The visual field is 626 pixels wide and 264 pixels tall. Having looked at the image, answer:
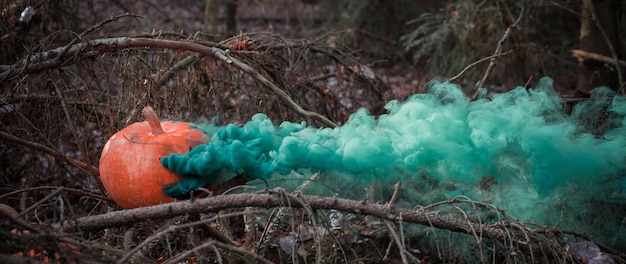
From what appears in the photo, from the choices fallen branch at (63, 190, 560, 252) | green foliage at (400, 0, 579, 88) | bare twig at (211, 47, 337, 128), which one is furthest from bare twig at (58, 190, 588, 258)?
green foliage at (400, 0, 579, 88)

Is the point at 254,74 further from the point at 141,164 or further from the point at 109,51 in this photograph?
the point at 141,164

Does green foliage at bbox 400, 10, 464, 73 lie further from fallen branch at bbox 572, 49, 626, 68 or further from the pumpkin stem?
the pumpkin stem

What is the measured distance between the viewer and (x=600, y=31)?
5.08 metres

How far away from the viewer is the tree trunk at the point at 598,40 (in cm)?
499

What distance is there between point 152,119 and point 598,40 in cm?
399

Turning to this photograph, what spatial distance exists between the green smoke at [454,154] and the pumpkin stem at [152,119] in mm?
252

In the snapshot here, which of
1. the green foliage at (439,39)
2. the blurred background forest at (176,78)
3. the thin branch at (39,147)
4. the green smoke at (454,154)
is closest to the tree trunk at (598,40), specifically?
the blurred background forest at (176,78)

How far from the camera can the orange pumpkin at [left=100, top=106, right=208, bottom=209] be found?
8.65ft

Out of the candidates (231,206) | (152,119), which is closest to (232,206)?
(231,206)

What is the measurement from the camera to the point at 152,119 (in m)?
2.78

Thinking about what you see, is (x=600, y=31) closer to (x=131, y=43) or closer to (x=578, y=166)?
(x=578, y=166)

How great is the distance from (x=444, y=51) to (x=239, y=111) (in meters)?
3.00

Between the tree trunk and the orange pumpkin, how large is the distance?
144 inches

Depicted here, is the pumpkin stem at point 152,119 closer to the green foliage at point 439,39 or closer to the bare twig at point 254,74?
the bare twig at point 254,74
